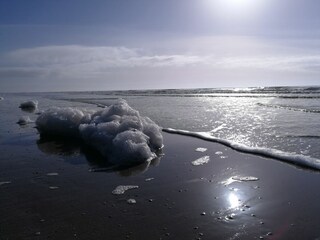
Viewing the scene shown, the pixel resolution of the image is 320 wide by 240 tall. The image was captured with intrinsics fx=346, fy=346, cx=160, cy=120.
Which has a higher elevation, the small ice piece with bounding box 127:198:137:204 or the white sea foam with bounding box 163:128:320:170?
the white sea foam with bounding box 163:128:320:170

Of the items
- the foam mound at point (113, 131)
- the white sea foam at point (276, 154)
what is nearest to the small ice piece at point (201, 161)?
the foam mound at point (113, 131)

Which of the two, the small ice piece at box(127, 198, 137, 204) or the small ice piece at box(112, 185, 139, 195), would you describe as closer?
the small ice piece at box(127, 198, 137, 204)

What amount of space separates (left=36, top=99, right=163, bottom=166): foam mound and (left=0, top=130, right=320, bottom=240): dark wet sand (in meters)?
0.66

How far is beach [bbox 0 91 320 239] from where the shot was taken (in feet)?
14.9

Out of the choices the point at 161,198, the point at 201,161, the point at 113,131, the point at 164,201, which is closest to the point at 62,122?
the point at 113,131

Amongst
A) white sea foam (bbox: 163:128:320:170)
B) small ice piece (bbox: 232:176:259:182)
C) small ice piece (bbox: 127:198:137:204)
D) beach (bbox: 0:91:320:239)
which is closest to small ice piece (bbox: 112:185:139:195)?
beach (bbox: 0:91:320:239)

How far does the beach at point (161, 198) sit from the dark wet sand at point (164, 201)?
0.01 meters

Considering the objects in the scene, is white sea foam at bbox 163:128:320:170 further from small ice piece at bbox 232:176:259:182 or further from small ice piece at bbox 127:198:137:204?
small ice piece at bbox 127:198:137:204

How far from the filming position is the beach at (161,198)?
179 inches

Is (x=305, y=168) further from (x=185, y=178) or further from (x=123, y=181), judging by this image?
(x=123, y=181)

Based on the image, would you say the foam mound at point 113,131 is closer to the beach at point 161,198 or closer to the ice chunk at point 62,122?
the ice chunk at point 62,122

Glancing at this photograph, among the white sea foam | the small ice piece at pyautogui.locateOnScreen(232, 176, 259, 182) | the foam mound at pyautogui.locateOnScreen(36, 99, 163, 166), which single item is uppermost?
the foam mound at pyautogui.locateOnScreen(36, 99, 163, 166)

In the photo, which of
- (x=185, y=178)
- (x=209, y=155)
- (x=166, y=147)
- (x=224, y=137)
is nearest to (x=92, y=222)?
(x=185, y=178)

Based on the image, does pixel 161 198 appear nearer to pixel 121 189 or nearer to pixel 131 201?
pixel 131 201
